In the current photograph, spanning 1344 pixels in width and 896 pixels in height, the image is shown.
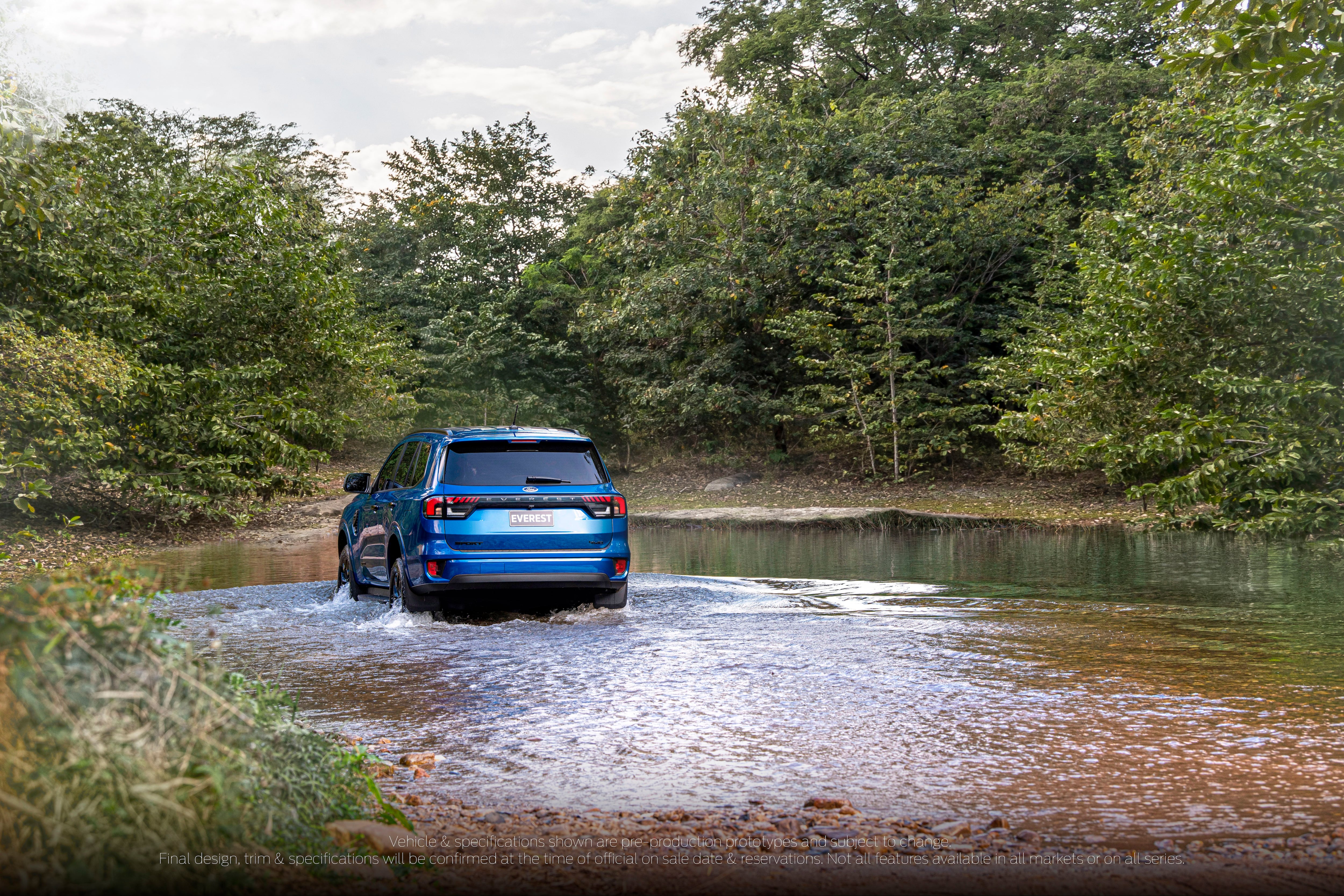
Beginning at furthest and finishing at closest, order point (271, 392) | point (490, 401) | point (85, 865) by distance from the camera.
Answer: point (490, 401) → point (271, 392) → point (85, 865)

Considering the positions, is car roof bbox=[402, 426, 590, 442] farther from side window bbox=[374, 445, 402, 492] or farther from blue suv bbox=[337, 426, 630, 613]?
side window bbox=[374, 445, 402, 492]

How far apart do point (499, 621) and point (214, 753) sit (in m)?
8.16

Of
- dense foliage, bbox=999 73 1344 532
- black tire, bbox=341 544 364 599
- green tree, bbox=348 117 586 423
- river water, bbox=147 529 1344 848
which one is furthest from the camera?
green tree, bbox=348 117 586 423

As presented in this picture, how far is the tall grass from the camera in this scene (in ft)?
9.17

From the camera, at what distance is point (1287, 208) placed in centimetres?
1471

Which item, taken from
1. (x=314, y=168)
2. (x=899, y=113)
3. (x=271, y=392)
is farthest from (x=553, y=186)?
(x=271, y=392)

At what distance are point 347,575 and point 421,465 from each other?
2.82 meters

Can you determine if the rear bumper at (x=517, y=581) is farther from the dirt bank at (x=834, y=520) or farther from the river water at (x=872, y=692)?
the dirt bank at (x=834, y=520)

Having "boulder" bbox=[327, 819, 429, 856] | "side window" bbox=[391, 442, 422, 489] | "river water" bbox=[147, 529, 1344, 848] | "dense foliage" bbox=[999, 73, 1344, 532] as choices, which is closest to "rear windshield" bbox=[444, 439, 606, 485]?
"side window" bbox=[391, 442, 422, 489]

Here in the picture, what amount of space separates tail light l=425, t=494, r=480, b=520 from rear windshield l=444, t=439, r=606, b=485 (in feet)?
0.56

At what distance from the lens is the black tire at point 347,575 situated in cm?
1283

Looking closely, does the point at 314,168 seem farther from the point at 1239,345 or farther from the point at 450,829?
the point at 450,829

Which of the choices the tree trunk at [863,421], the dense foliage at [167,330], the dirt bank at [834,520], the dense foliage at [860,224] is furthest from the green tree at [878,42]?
the dense foliage at [167,330]

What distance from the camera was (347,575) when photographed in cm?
1336
